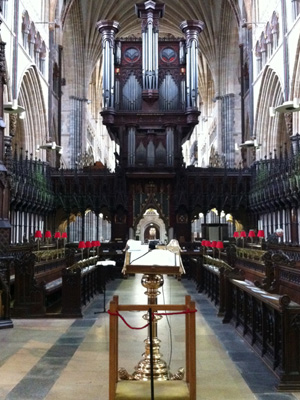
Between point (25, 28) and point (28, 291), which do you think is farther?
point (25, 28)

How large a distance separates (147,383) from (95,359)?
200 centimetres

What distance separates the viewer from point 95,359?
600 cm

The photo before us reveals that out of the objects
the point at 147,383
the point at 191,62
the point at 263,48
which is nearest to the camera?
the point at 147,383

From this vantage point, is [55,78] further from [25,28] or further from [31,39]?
[25,28]

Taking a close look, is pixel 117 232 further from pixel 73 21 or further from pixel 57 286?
pixel 73 21

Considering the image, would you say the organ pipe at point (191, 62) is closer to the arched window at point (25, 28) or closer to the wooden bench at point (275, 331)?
the arched window at point (25, 28)

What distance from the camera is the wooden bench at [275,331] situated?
485 cm

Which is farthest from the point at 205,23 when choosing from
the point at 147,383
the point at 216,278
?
the point at 147,383

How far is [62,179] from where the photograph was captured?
79.6 ft

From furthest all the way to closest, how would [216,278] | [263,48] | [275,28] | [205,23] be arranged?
[205,23], [263,48], [275,28], [216,278]

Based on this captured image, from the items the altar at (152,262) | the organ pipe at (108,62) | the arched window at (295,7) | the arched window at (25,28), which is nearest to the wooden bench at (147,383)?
the altar at (152,262)

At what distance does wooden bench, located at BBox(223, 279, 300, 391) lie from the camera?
4.85 meters

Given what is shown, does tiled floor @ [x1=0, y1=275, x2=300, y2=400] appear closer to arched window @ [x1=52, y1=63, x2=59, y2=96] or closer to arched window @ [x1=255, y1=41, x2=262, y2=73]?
arched window @ [x1=255, y1=41, x2=262, y2=73]

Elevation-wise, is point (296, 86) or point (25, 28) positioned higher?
point (25, 28)
